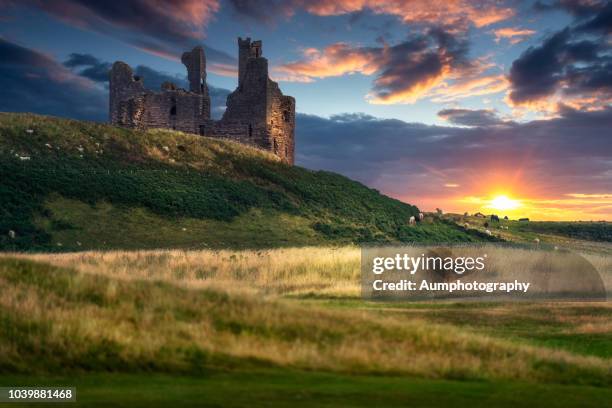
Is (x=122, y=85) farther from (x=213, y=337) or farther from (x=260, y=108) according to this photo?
(x=213, y=337)

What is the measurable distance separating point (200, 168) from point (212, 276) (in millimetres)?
35093

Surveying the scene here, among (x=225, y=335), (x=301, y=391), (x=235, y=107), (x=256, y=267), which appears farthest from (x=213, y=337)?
(x=235, y=107)

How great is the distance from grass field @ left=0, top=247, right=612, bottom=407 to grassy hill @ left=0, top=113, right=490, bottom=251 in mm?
22624

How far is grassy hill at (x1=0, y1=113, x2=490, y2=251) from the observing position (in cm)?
4419

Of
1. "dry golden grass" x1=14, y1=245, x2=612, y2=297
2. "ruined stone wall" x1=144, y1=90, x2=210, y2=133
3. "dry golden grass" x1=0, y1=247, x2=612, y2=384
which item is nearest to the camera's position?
"dry golden grass" x1=0, y1=247, x2=612, y2=384

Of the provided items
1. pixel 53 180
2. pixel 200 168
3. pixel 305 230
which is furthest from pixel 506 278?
pixel 200 168

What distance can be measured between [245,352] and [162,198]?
38881mm

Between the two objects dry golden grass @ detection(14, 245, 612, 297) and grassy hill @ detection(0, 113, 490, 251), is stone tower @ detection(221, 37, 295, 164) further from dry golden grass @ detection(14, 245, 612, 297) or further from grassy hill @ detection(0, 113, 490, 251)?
dry golden grass @ detection(14, 245, 612, 297)

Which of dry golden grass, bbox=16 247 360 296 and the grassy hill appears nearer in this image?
dry golden grass, bbox=16 247 360 296

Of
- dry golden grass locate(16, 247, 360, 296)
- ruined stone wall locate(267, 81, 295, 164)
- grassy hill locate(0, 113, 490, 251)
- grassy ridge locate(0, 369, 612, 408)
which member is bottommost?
grassy ridge locate(0, 369, 612, 408)

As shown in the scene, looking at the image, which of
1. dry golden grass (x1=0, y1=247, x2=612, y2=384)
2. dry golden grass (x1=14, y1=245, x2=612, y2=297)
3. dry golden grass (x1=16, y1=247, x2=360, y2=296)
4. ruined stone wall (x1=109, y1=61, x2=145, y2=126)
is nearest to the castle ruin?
ruined stone wall (x1=109, y1=61, x2=145, y2=126)

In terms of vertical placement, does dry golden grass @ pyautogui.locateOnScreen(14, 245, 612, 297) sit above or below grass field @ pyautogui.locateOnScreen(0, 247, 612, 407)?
above

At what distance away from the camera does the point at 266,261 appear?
104 feet

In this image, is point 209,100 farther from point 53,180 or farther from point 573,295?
point 573,295
